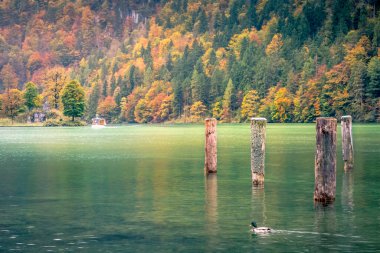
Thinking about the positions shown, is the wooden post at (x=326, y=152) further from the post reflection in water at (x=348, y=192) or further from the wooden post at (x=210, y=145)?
the wooden post at (x=210, y=145)

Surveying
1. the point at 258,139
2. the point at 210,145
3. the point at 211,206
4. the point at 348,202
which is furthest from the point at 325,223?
the point at 210,145

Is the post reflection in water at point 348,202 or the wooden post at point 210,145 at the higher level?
the wooden post at point 210,145

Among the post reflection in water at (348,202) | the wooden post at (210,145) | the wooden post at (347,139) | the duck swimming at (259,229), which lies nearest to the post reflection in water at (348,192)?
the post reflection in water at (348,202)

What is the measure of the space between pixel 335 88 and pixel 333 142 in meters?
162

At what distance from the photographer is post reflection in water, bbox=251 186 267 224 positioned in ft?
87.6

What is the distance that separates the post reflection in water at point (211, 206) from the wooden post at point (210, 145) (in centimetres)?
45

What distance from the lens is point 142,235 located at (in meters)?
23.5

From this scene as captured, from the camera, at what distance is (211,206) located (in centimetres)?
2995

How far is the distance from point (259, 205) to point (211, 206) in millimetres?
1862

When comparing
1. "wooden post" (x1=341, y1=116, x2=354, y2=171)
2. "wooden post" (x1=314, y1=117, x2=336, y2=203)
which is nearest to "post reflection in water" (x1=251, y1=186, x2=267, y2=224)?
"wooden post" (x1=314, y1=117, x2=336, y2=203)

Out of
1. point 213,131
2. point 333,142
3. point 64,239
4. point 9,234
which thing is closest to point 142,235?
point 64,239

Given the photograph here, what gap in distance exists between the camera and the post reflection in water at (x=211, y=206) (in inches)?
933

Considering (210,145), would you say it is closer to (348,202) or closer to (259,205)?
(259,205)

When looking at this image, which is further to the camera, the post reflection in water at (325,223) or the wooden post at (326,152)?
the wooden post at (326,152)
